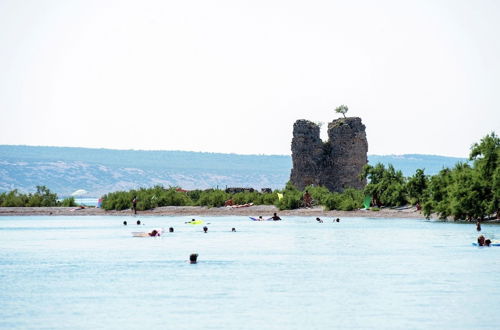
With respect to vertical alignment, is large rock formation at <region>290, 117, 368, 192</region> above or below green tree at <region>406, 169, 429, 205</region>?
above

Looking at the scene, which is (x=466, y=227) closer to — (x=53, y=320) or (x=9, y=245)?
(x=9, y=245)

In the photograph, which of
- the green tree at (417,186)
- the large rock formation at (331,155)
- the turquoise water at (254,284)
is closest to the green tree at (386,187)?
the green tree at (417,186)

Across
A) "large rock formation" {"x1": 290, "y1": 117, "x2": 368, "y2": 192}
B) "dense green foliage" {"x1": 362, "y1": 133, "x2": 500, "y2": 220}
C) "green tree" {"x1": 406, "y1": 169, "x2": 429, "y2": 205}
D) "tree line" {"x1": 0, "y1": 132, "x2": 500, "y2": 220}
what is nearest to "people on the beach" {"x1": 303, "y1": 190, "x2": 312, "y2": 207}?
"tree line" {"x1": 0, "y1": 132, "x2": 500, "y2": 220}

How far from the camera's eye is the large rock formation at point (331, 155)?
6905 inches

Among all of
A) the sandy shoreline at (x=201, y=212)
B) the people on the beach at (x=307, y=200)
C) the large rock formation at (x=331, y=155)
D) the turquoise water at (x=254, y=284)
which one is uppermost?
the large rock formation at (x=331, y=155)

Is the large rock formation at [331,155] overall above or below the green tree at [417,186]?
above

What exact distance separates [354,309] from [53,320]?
9.55 meters

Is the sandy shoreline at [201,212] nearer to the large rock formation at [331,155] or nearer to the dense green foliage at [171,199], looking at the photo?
the dense green foliage at [171,199]

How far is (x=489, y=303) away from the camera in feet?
120

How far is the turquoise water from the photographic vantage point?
111 ft

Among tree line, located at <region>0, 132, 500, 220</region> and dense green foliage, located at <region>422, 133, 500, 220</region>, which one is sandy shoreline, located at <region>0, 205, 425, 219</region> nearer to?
tree line, located at <region>0, 132, 500, 220</region>

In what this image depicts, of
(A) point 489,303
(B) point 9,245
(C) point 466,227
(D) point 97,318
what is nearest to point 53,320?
(D) point 97,318

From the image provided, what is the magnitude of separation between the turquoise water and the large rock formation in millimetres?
98050

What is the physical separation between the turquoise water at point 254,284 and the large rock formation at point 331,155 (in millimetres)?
98050
